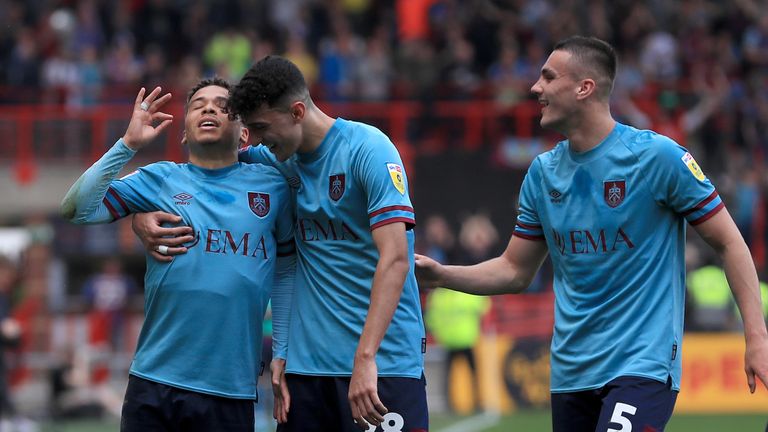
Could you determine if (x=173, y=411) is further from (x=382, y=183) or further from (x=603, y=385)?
(x=603, y=385)

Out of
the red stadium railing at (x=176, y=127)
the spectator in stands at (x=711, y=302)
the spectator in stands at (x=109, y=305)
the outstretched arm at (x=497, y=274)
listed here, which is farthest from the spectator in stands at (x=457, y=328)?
the outstretched arm at (x=497, y=274)

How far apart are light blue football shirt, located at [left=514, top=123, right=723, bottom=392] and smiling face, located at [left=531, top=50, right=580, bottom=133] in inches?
7.4

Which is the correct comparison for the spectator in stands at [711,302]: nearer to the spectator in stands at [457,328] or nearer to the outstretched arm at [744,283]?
the spectator in stands at [457,328]

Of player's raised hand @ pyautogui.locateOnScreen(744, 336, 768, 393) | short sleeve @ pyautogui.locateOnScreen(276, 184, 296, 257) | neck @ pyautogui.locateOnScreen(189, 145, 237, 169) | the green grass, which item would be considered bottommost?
the green grass

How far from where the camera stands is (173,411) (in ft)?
19.7

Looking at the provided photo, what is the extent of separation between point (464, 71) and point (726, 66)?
14.8 feet

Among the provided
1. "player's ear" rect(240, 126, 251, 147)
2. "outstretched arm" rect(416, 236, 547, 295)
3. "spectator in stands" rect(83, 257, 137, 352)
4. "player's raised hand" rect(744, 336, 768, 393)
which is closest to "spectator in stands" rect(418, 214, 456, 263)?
"spectator in stands" rect(83, 257, 137, 352)

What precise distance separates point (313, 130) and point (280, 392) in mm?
1137

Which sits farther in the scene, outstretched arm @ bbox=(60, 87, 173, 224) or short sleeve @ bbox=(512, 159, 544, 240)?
short sleeve @ bbox=(512, 159, 544, 240)

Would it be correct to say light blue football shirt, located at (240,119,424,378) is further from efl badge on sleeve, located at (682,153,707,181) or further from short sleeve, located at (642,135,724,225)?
efl badge on sleeve, located at (682,153,707,181)

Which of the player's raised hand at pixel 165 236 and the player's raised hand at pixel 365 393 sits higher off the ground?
the player's raised hand at pixel 165 236

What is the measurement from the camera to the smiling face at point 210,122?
618 centimetres

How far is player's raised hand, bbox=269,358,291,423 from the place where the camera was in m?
5.99

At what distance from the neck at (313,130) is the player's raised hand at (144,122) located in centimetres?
61
